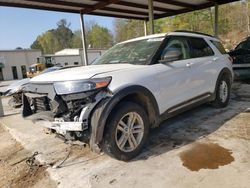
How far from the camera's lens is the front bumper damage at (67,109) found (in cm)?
298

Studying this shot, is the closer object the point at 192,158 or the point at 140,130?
the point at 192,158

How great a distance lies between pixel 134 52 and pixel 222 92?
255 centimetres

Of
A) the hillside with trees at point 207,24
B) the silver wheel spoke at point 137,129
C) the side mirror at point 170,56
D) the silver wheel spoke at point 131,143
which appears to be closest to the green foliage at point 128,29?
the hillside with trees at point 207,24

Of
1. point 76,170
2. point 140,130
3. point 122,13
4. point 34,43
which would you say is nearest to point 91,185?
point 76,170

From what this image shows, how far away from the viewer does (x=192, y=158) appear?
10.8 feet

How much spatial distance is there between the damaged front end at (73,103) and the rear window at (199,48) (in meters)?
2.37

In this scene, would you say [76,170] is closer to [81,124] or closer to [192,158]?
[81,124]

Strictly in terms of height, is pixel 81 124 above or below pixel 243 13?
below

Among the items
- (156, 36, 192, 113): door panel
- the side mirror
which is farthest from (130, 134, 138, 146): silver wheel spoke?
the side mirror

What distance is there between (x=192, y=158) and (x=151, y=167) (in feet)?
1.93

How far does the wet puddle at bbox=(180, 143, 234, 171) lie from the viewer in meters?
3.08

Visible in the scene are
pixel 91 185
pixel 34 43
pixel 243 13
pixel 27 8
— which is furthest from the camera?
pixel 34 43

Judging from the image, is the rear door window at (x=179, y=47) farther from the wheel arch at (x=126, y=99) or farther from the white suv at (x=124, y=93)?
the wheel arch at (x=126, y=99)

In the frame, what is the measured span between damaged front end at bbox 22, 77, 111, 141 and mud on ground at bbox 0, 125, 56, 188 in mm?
632
